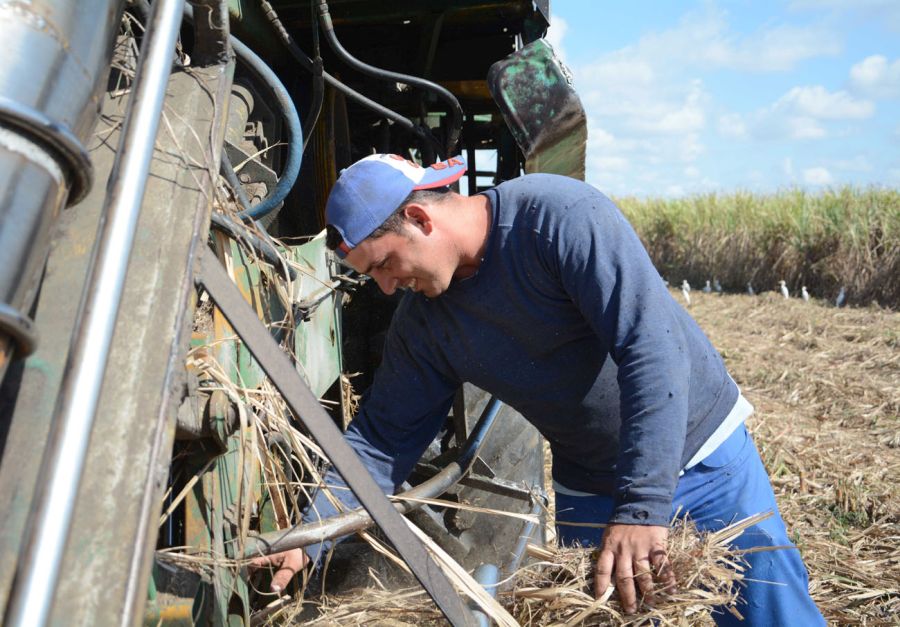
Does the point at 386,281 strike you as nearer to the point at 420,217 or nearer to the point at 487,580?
the point at 420,217

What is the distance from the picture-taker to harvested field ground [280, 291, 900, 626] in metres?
3.12

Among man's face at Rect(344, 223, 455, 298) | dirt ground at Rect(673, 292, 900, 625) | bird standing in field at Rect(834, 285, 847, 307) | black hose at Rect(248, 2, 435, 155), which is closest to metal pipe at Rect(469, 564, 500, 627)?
man's face at Rect(344, 223, 455, 298)

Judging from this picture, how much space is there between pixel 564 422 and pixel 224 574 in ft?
3.35

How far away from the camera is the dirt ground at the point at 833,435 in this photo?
337 centimetres

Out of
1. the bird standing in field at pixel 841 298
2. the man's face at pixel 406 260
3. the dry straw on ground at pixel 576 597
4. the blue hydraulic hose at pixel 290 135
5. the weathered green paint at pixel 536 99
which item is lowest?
the dry straw on ground at pixel 576 597

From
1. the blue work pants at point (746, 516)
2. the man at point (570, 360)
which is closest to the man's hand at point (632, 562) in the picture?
the man at point (570, 360)

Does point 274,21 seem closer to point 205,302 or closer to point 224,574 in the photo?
point 205,302

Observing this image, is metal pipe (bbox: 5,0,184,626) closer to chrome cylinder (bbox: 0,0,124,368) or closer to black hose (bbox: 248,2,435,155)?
chrome cylinder (bbox: 0,0,124,368)

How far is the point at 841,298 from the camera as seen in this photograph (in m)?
13.4

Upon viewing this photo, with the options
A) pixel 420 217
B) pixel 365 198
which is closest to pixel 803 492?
pixel 420 217

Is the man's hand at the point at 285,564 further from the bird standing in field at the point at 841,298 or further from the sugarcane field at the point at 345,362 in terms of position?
the bird standing in field at the point at 841,298

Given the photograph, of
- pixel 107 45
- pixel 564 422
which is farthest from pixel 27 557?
pixel 564 422

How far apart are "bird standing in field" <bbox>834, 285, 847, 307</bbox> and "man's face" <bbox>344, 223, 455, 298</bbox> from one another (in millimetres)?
12505

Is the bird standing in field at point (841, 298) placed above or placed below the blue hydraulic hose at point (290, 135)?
above
